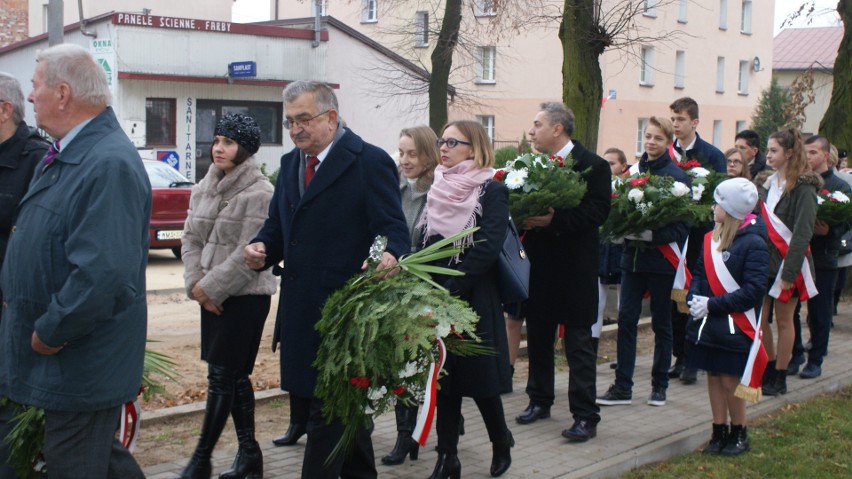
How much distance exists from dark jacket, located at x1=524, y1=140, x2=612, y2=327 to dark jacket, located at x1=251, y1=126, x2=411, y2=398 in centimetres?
200

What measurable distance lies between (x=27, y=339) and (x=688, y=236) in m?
6.01

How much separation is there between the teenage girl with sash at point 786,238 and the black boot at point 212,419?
4664mm

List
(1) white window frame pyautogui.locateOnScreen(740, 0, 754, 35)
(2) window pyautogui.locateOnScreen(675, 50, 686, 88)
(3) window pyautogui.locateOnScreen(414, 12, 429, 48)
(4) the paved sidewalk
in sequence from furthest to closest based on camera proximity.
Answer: (1) white window frame pyautogui.locateOnScreen(740, 0, 754, 35) → (2) window pyautogui.locateOnScreen(675, 50, 686, 88) → (3) window pyautogui.locateOnScreen(414, 12, 429, 48) → (4) the paved sidewalk

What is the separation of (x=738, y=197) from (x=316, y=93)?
288 cm

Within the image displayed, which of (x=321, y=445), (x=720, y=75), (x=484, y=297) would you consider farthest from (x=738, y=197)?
(x=720, y=75)

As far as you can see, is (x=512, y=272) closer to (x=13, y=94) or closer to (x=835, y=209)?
(x=13, y=94)

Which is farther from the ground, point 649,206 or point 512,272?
point 649,206

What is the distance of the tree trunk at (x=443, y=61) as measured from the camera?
66.4ft

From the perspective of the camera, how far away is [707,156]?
29.7 ft

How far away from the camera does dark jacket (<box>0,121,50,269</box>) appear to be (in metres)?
4.71

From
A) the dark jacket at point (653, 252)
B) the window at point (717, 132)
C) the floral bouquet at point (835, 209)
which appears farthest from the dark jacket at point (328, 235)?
the window at point (717, 132)

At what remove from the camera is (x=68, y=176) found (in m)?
3.81

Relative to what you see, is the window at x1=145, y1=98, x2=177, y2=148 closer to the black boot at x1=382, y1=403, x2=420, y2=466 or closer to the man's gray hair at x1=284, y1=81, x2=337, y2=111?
the black boot at x1=382, y1=403, x2=420, y2=466

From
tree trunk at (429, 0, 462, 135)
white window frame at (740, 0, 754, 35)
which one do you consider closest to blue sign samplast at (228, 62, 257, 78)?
tree trunk at (429, 0, 462, 135)
